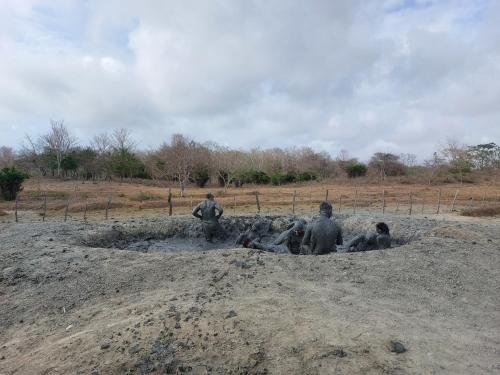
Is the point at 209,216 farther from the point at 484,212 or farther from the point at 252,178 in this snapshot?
the point at 252,178

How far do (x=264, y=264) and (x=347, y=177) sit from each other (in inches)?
1668

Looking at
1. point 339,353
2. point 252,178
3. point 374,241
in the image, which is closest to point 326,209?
point 374,241

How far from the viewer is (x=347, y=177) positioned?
46656 millimetres

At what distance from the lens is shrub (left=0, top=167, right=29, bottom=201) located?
79.7 ft

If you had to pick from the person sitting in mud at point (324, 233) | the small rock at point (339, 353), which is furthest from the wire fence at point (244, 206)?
the small rock at point (339, 353)

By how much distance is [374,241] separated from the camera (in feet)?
26.2

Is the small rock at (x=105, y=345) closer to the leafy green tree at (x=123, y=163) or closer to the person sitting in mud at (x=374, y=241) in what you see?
Result: the person sitting in mud at (x=374, y=241)

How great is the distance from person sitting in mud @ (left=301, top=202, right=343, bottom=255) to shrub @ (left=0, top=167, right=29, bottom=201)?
2285 cm

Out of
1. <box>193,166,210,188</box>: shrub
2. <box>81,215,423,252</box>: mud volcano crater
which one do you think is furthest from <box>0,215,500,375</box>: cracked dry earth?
<box>193,166,210,188</box>: shrub

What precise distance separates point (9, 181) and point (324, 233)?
23.6m

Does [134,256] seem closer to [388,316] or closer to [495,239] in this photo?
[388,316]

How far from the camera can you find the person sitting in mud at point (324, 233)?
705 cm

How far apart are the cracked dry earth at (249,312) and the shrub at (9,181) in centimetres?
2000

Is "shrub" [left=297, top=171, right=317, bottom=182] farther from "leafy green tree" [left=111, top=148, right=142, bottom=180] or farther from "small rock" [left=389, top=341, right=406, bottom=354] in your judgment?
"small rock" [left=389, top=341, right=406, bottom=354]
